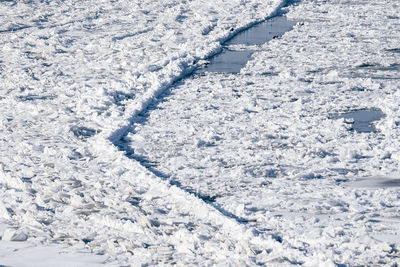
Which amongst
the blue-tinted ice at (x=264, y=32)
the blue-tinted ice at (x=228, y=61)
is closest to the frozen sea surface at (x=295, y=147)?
the blue-tinted ice at (x=228, y=61)

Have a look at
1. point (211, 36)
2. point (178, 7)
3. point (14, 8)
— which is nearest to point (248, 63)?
point (211, 36)

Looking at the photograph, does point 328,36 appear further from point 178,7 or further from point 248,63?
point 178,7

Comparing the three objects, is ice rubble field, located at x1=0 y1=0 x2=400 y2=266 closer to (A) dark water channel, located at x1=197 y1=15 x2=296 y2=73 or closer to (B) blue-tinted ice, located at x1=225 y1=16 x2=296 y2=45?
(A) dark water channel, located at x1=197 y1=15 x2=296 y2=73

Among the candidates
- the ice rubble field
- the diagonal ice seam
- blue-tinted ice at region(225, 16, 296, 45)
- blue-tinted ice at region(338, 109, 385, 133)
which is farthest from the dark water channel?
the diagonal ice seam

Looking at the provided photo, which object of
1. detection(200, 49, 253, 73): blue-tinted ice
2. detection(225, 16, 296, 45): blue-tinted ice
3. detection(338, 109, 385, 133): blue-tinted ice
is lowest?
detection(225, 16, 296, 45): blue-tinted ice

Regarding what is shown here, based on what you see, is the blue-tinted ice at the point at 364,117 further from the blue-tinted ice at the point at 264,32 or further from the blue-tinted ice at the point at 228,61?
the blue-tinted ice at the point at 264,32

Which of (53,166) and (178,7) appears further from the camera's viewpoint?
(178,7)
